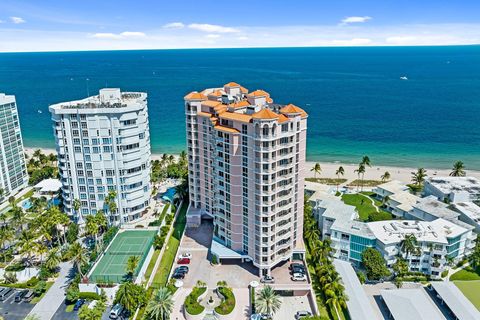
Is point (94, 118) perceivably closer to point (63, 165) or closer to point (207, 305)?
point (63, 165)

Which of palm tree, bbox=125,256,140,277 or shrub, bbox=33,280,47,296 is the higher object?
palm tree, bbox=125,256,140,277

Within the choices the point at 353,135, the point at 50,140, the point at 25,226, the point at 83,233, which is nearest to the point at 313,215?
the point at 83,233

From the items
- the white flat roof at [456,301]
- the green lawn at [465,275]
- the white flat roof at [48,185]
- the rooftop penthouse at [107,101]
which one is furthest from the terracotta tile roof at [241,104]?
the white flat roof at [48,185]

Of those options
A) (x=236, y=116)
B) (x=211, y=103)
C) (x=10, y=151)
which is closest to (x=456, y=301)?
(x=236, y=116)

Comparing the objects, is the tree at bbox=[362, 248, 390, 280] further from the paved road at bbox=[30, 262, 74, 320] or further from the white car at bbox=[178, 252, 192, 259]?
the paved road at bbox=[30, 262, 74, 320]

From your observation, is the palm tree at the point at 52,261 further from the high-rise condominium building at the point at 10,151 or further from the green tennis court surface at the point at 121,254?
the high-rise condominium building at the point at 10,151

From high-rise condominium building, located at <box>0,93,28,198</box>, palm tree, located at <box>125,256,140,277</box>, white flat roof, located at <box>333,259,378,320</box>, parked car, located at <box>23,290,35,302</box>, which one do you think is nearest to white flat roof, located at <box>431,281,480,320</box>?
white flat roof, located at <box>333,259,378,320</box>

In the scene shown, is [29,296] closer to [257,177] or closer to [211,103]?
[257,177]
